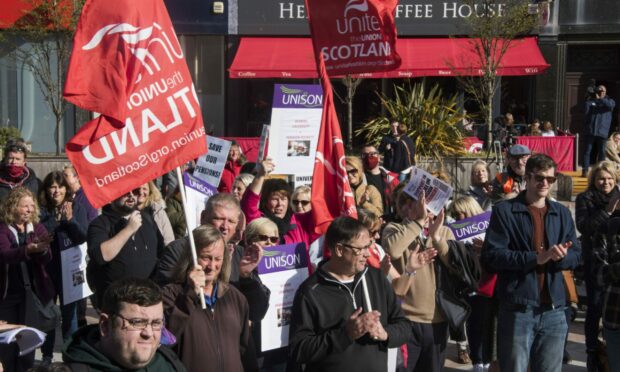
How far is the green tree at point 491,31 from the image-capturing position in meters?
20.1

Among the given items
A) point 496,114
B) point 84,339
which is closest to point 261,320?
point 84,339

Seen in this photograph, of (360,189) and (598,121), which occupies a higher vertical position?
(598,121)

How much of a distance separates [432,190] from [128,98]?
2.31 m

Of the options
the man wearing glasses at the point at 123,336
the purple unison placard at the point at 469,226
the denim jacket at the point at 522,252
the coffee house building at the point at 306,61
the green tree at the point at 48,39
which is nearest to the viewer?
the man wearing glasses at the point at 123,336

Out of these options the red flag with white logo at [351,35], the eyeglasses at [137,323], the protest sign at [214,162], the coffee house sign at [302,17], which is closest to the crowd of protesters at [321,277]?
the eyeglasses at [137,323]

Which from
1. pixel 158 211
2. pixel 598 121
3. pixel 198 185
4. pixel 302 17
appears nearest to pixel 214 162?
pixel 198 185

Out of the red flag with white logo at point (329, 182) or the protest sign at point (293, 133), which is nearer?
the red flag with white logo at point (329, 182)

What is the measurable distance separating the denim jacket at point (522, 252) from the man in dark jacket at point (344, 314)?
126 centimetres

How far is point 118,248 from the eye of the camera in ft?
20.7

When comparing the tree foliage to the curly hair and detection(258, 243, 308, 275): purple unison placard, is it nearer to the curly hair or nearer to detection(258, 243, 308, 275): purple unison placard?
the curly hair

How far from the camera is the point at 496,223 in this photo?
6016 millimetres

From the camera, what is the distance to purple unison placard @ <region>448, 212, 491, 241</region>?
7.07m

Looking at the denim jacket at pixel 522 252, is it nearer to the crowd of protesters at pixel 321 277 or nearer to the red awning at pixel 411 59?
the crowd of protesters at pixel 321 277

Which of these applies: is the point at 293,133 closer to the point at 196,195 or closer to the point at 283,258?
the point at 196,195
